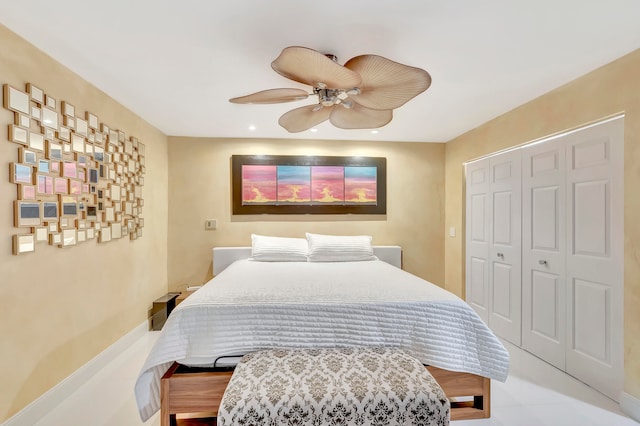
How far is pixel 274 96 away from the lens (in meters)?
1.92

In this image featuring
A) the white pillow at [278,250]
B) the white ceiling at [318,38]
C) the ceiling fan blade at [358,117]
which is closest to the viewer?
the white ceiling at [318,38]

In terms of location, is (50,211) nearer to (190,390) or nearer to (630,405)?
(190,390)

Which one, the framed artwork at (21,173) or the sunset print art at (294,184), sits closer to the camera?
the framed artwork at (21,173)

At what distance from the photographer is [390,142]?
4059 mm

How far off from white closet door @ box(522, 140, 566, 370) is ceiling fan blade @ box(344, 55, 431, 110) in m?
1.54

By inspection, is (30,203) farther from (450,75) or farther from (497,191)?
(497,191)

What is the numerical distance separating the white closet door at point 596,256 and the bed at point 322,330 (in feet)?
2.83

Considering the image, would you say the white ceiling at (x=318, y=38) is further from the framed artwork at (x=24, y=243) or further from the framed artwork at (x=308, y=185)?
the framed artwork at (x=308, y=185)

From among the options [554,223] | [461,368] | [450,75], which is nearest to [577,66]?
[450,75]

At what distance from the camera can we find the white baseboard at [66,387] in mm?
1728

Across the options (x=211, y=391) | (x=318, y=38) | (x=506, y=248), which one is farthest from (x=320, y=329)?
(x=506, y=248)

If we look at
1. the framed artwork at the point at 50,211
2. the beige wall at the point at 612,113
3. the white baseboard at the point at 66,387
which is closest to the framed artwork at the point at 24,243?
the framed artwork at the point at 50,211

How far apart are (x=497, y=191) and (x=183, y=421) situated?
10.6 ft

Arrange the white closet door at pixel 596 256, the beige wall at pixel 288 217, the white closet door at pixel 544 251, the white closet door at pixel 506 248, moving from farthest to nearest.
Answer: the beige wall at pixel 288 217
the white closet door at pixel 506 248
the white closet door at pixel 544 251
the white closet door at pixel 596 256
